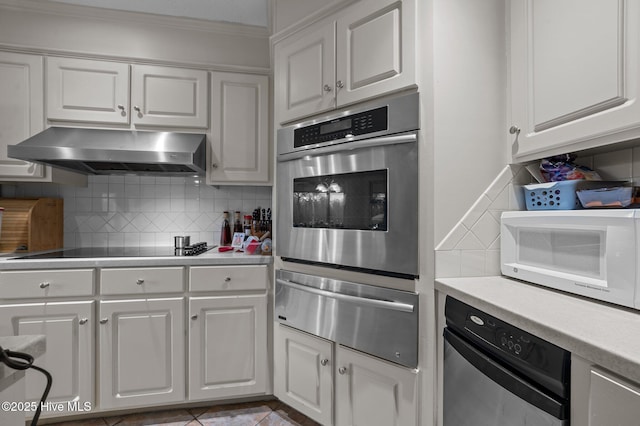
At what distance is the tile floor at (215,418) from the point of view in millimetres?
1854

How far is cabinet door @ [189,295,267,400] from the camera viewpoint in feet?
6.21

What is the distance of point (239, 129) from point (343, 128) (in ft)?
3.23

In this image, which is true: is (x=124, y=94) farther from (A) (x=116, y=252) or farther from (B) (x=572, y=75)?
(B) (x=572, y=75)

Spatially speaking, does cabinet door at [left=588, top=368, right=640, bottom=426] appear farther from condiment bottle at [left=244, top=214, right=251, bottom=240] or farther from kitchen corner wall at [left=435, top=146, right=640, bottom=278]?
condiment bottle at [left=244, top=214, right=251, bottom=240]

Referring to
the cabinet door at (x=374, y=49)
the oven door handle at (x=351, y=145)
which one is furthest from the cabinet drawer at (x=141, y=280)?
the cabinet door at (x=374, y=49)

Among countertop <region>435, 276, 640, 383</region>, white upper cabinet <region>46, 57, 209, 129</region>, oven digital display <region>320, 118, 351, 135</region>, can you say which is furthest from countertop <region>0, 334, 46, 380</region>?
white upper cabinet <region>46, 57, 209, 129</region>

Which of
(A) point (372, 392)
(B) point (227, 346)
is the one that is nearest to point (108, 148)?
(B) point (227, 346)

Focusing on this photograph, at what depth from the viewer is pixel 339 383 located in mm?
1529

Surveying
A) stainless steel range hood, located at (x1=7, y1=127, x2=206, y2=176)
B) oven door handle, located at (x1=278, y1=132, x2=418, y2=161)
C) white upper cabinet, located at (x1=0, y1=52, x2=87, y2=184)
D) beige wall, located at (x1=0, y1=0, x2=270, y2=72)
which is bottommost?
oven door handle, located at (x1=278, y1=132, x2=418, y2=161)

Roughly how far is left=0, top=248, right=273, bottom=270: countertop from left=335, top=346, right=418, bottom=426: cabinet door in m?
0.76

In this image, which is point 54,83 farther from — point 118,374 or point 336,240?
point 336,240

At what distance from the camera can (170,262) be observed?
186 cm

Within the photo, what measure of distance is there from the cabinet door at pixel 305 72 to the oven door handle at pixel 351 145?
0.62ft

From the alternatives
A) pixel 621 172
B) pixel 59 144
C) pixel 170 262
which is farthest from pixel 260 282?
pixel 621 172
